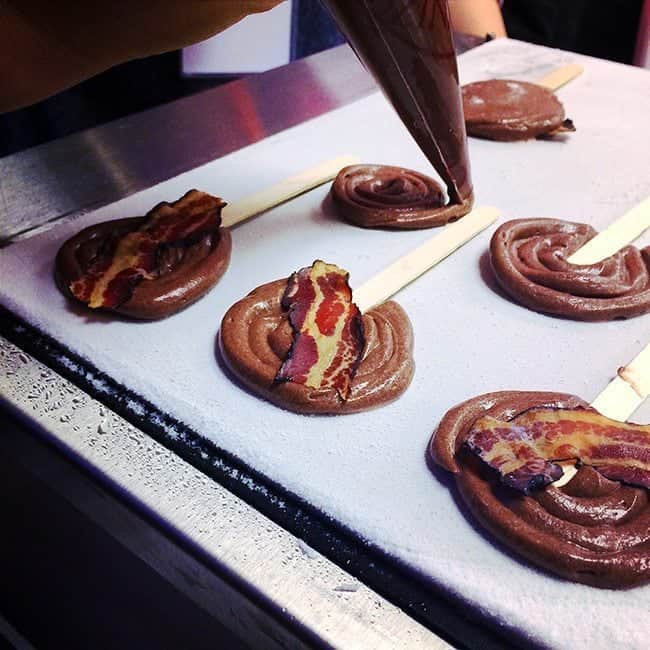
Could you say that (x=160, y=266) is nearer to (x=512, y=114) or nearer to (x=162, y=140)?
(x=162, y=140)

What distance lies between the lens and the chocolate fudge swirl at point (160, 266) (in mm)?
1464

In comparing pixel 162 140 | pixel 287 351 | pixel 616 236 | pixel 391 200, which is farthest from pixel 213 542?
pixel 162 140

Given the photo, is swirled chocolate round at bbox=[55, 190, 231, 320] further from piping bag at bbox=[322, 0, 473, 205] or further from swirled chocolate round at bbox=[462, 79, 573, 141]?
swirled chocolate round at bbox=[462, 79, 573, 141]

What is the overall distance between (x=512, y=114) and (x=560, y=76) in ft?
1.49

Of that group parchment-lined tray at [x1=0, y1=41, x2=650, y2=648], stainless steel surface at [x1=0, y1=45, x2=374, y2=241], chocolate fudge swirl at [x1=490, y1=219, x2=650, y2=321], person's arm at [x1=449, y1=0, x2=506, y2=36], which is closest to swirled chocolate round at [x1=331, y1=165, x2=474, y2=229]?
parchment-lined tray at [x1=0, y1=41, x2=650, y2=648]

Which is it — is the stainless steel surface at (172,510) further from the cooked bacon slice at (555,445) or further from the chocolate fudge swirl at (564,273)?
the chocolate fudge swirl at (564,273)

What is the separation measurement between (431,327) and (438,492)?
415mm

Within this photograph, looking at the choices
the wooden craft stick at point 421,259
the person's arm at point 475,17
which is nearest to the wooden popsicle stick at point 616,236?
the wooden craft stick at point 421,259

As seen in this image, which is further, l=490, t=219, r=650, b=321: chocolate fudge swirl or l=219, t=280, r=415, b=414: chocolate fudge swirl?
l=490, t=219, r=650, b=321: chocolate fudge swirl

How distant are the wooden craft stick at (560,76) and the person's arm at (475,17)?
1.54 ft

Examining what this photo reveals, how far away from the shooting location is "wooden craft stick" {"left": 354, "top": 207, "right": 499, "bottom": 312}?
1538mm

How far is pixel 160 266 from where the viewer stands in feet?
5.15

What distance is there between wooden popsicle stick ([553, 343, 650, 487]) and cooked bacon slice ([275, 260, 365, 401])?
0.41 m

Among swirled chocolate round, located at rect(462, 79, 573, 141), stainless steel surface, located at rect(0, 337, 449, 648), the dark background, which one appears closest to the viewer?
stainless steel surface, located at rect(0, 337, 449, 648)
